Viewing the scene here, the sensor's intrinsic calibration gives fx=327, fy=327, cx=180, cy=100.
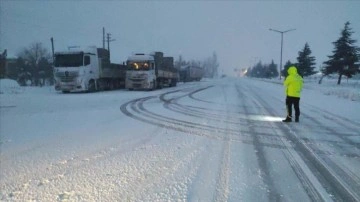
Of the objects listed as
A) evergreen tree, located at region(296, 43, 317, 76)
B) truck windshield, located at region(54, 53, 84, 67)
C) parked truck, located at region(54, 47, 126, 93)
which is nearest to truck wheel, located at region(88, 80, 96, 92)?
parked truck, located at region(54, 47, 126, 93)

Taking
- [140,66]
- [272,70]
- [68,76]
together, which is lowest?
[68,76]

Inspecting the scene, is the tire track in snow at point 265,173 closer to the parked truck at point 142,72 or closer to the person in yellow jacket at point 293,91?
the person in yellow jacket at point 293,91

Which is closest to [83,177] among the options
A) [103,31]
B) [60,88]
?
[60,88]

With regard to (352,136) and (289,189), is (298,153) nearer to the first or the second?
(289,189)

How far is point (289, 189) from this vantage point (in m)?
4.45

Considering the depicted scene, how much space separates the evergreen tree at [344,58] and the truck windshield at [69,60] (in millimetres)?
35657

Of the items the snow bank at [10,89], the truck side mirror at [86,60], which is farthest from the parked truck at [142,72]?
the snow bank at [10,89]

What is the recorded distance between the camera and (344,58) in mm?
46188

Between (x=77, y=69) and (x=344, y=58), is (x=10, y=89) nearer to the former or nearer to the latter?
(x=77, y=69)

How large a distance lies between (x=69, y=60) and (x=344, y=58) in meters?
38.0

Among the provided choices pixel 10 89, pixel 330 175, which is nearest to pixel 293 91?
pixel 330 175

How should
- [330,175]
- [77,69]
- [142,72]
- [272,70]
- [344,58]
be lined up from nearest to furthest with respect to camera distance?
[330,175], [77,69], [142,72], [344,58], [272,70]

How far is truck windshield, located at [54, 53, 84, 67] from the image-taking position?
84.2 feet

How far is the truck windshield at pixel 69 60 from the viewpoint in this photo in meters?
25.7
